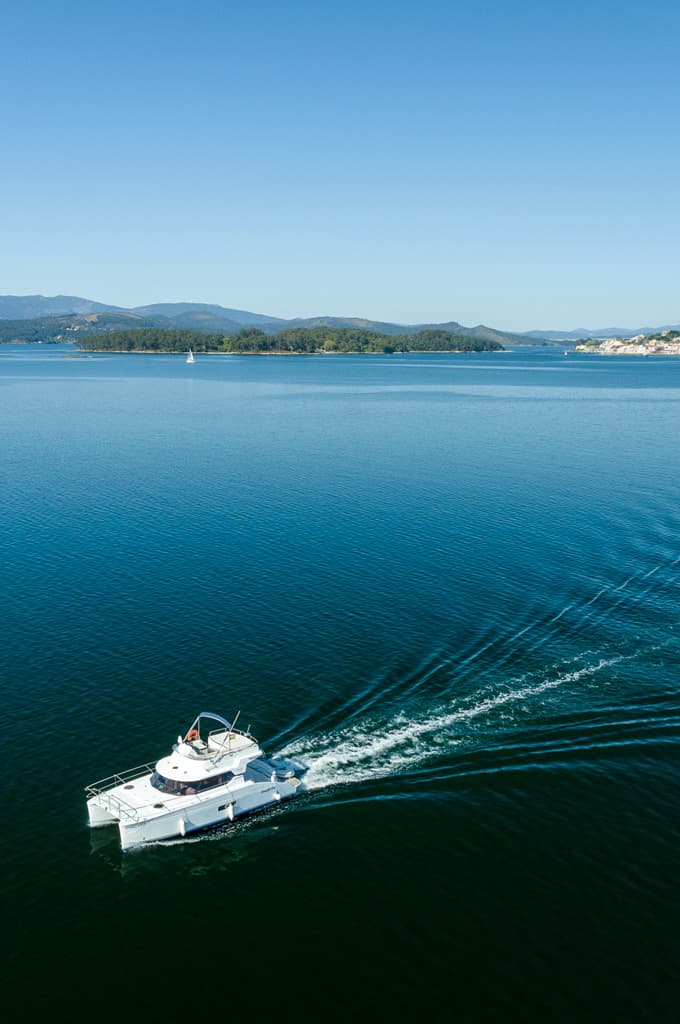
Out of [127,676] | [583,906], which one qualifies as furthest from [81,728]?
[583,906]

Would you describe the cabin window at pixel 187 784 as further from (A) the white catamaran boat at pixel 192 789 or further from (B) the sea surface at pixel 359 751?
(B) the sea surface at pixel 359 751

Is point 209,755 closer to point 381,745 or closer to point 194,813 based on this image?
point 194,813

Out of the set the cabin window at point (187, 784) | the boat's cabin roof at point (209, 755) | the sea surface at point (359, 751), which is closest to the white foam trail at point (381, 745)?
the sea surface at point (359, 751)

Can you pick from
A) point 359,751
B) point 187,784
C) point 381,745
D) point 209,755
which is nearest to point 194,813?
point 187,784

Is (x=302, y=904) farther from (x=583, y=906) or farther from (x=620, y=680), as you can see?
(x=620, y=680)

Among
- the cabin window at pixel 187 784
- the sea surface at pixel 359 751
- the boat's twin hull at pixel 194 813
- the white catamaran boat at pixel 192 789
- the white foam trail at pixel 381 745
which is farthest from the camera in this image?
the white foam trail at pixel 381 745

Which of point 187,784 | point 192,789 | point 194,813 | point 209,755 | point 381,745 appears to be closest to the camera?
point 194,813
